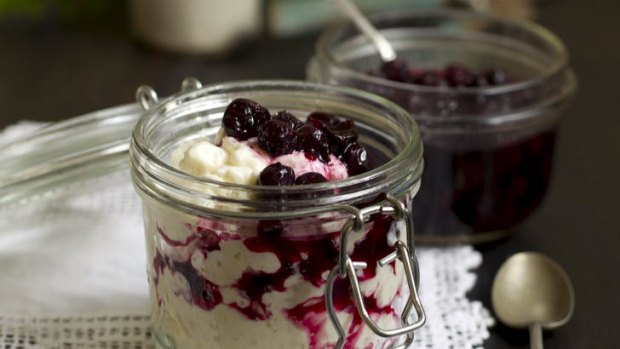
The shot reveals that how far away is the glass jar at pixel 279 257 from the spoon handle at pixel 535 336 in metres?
0.14

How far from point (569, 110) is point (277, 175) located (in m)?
0.73

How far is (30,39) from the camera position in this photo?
4.70 ft

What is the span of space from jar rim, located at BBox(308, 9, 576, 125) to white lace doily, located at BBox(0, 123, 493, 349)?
0.15 m

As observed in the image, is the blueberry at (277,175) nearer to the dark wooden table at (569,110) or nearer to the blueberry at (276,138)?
the blueberry at (276,138)

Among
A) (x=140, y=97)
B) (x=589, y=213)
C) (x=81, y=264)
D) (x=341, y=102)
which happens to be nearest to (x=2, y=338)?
(x=81, y=264)

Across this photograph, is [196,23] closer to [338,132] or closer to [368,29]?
[368,29]

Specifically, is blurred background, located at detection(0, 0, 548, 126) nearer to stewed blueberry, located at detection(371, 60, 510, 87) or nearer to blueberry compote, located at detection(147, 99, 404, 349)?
stewed blueberry, located at detection(371, 60, 510, 87)

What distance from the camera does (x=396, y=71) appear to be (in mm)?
981

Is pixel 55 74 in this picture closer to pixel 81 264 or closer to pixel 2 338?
pixel 81 264

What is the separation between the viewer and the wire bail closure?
0.60m

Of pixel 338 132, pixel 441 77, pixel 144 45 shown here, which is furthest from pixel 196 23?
pixel 338 132

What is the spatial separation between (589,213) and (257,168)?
491 mm

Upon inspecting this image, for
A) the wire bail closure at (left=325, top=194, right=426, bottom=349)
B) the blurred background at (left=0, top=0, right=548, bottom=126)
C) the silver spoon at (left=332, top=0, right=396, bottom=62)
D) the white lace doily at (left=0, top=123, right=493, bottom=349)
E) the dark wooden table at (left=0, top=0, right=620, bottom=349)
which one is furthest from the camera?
the blurred background at (left=0, top=0, right=548, bottom=126)

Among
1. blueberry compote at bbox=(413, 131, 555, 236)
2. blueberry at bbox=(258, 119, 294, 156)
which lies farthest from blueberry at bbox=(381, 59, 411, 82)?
blueberry at bbox=(258, 119, 294, 156)
